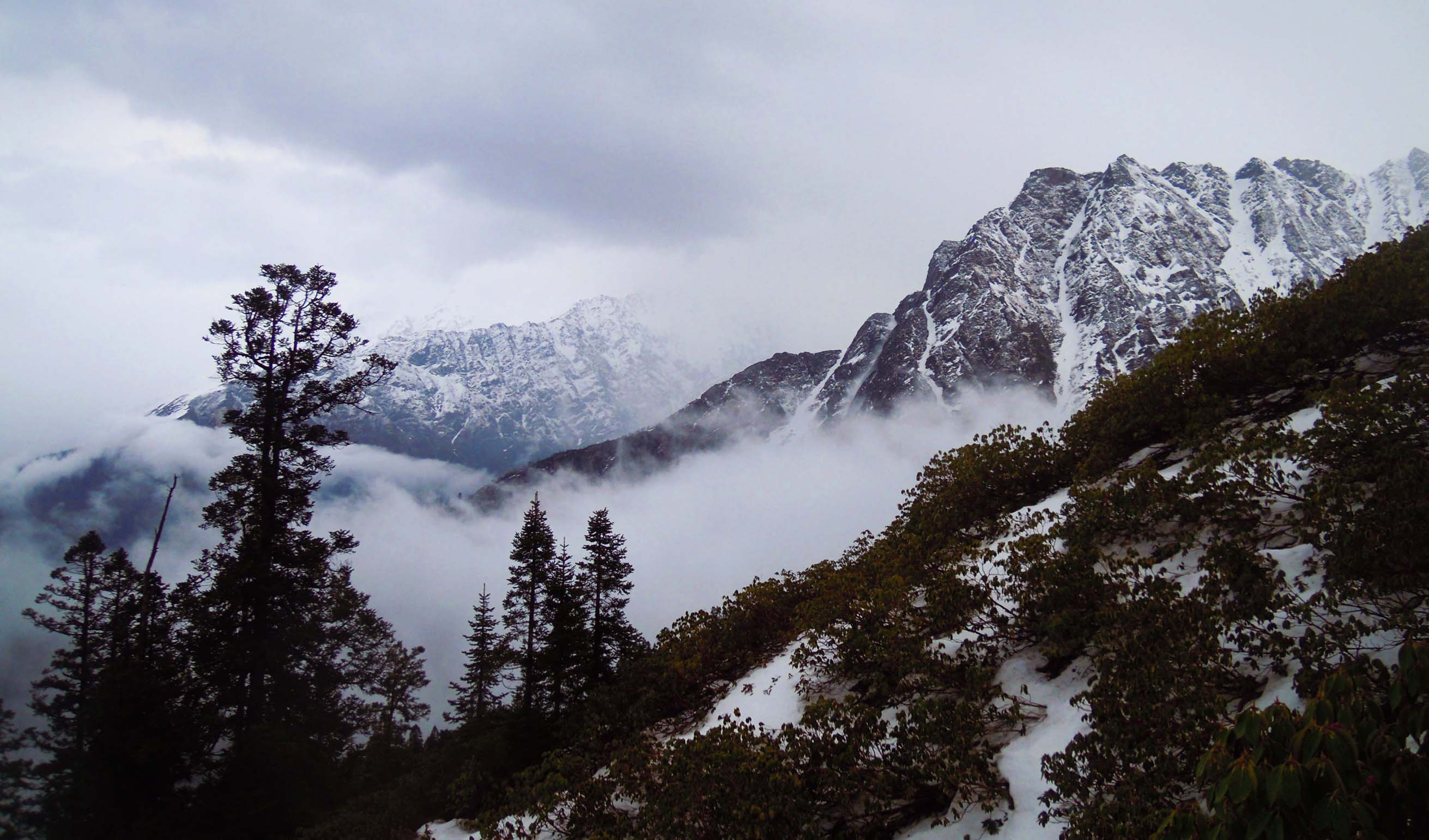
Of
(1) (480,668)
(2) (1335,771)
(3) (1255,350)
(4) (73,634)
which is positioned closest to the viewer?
(2) (1335,771)

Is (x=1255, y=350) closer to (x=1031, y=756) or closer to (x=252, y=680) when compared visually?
(x=1031, y=756)

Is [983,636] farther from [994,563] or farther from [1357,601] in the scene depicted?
[1357,601]

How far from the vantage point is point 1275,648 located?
6238 mm

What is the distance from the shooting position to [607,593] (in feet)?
84.5

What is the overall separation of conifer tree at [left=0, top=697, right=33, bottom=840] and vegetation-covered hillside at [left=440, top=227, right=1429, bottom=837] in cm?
792

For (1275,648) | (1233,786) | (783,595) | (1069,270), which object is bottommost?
(783,595)

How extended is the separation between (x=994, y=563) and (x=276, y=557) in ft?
51.5

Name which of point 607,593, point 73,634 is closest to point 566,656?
point 607,593

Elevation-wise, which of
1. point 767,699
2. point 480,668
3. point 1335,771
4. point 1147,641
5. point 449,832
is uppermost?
point 1335,771

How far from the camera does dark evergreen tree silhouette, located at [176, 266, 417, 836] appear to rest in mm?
13977

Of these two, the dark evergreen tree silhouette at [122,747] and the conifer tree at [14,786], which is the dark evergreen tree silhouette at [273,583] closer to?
the dark evergreen tree silhouette at [122,747]

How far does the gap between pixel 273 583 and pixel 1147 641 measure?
56.1 ft

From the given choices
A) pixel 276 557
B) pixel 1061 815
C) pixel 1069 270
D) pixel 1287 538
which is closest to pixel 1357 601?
pixel 1287 538

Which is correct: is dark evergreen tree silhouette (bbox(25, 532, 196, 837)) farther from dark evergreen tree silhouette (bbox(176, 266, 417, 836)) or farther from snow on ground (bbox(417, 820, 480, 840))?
snow on ground (bbox(417, 820, 480, 840))
